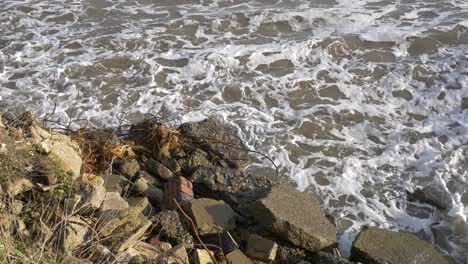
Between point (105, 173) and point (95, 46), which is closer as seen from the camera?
point (105, 173)

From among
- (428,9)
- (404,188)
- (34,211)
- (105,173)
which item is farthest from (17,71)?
(428,9)

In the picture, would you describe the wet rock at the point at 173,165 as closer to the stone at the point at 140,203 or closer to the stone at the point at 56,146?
the stone at the point at 140,203

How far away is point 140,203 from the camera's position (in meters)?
4.61

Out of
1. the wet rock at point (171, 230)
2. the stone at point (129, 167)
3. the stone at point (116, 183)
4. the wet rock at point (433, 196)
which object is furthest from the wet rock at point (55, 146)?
the wet rock at point (433, 196)

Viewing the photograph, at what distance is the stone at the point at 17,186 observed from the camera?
390 centimetres

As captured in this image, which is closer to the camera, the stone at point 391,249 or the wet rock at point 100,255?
the wet rock at point 100,255

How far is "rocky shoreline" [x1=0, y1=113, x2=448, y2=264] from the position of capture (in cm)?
371

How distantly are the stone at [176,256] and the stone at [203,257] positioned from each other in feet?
0.29

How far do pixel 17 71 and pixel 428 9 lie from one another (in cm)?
685

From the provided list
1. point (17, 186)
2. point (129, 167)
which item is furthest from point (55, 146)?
point (129, 167)

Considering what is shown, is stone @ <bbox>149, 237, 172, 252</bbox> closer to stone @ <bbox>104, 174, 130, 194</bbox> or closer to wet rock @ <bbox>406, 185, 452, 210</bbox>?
stone @ <bbox>104, 174, 130, 194</bbox>

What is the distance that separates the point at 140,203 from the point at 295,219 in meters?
1.33

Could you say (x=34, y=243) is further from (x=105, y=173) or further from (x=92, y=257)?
(x=105, y=173)

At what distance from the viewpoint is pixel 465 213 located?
5.02 meters
